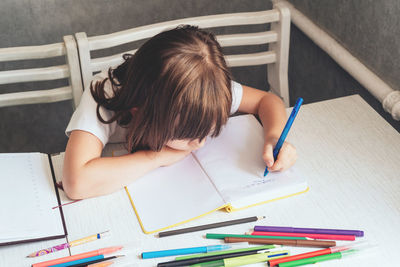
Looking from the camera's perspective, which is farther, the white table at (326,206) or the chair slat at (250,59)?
the chair slat at (250,59)

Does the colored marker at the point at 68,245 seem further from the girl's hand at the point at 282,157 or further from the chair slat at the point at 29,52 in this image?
the chair slat at the point at 29,52

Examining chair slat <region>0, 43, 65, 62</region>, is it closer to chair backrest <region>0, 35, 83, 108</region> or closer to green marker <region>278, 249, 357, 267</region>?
chair backrest <region>0, 35, 83, 108</region>

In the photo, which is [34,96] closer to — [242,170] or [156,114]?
[156,114]

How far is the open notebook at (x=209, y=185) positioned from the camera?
3.19 feet

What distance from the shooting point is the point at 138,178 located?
105 centimetres

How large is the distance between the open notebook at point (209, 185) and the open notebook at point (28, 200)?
0.48 feet

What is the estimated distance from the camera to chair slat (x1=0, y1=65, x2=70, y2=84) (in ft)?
4.31

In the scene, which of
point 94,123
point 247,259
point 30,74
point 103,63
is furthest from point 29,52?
point 247,259

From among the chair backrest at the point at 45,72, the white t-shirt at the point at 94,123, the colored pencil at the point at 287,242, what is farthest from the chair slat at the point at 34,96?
the colored pencil at the point at 287,242

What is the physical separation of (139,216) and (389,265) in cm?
45

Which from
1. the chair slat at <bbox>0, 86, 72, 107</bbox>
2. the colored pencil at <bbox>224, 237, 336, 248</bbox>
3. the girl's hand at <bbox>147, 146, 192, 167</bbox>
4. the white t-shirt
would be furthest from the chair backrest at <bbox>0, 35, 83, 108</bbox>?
the colored pencil at <bbox>224, 237, 336, 248</bbox>

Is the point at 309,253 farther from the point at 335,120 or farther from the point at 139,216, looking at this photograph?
the point at 335,120

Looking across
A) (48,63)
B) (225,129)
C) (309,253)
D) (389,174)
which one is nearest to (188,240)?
(309,253)

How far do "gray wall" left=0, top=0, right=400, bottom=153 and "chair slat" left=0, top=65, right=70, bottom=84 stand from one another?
1.59 feet
